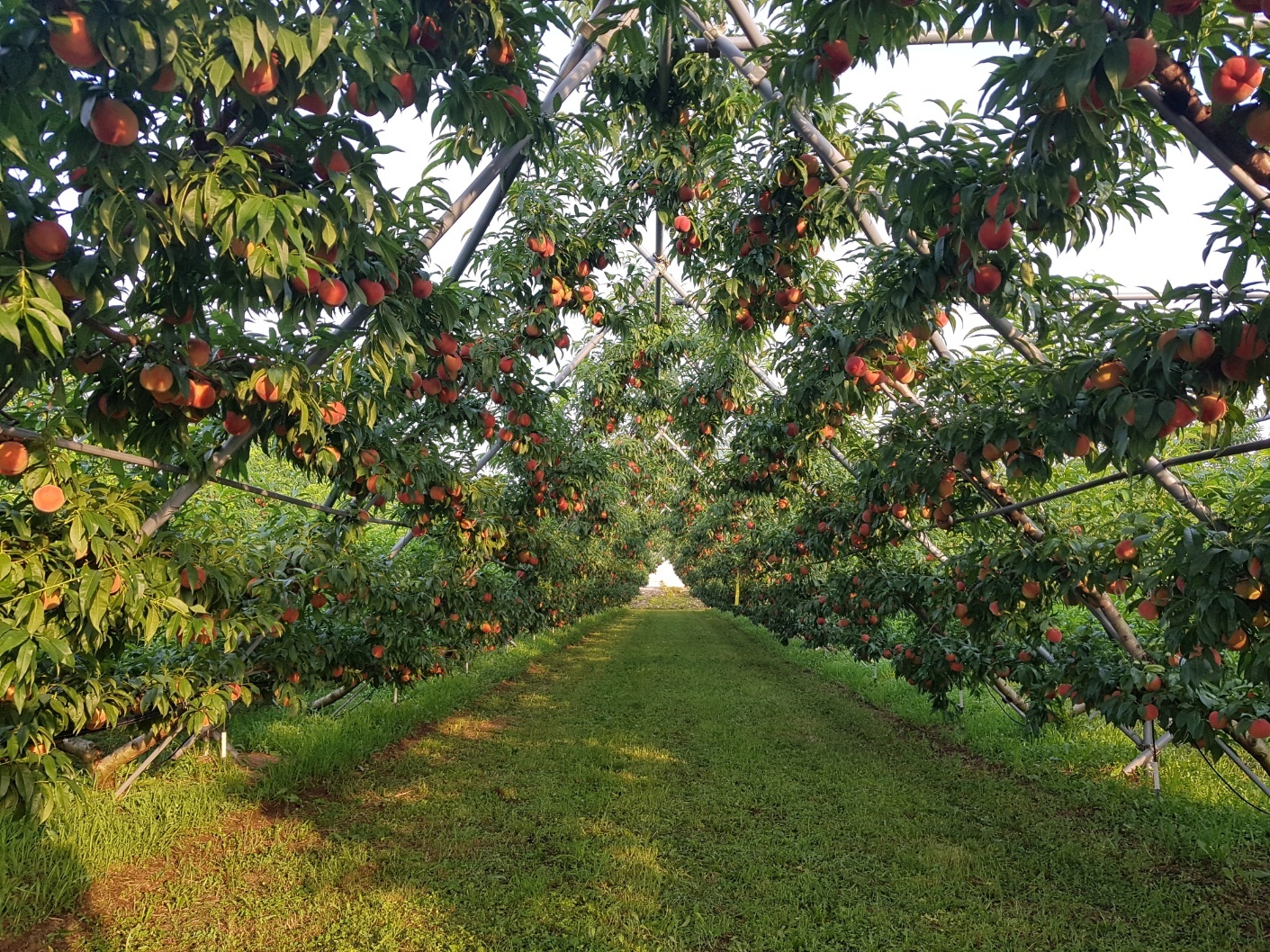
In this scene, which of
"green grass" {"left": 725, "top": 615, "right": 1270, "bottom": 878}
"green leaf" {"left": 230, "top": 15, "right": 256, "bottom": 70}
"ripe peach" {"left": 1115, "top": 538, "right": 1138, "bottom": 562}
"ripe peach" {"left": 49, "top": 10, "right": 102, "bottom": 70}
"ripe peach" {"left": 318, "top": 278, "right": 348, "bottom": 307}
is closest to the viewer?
"ripe peach" {"left": 49, "top": 10, "right": 102, "bottom": 70}

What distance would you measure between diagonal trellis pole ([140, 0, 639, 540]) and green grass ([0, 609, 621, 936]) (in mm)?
2164

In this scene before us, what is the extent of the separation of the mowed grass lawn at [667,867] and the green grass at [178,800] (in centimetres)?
17

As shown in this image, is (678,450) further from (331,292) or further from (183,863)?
(331,292)

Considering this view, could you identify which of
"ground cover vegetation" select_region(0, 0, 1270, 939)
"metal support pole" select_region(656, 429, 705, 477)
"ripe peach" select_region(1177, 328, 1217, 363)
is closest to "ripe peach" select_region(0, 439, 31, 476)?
"ground cover vegetation" select_region(0, 0, 1270, 939)

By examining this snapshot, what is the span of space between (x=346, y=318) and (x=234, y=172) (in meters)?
1.23

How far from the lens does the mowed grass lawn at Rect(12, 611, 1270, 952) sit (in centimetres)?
363

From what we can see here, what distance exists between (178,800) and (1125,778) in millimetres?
7459

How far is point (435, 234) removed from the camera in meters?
3.23

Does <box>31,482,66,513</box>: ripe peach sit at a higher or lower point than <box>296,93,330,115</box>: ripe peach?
lower

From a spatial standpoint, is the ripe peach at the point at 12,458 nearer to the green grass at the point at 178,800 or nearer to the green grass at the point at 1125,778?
the green grass at the point at 178,800

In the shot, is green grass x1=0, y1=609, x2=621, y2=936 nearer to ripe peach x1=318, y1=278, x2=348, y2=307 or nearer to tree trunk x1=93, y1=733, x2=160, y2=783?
tree trunk x1=93, y1=733, x2=160, y2=783

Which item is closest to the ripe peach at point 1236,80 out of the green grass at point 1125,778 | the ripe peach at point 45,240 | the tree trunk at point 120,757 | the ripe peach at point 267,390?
the ripe peach at point 45,240

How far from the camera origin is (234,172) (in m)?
1.96

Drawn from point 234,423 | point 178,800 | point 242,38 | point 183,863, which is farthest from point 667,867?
point 242,38
